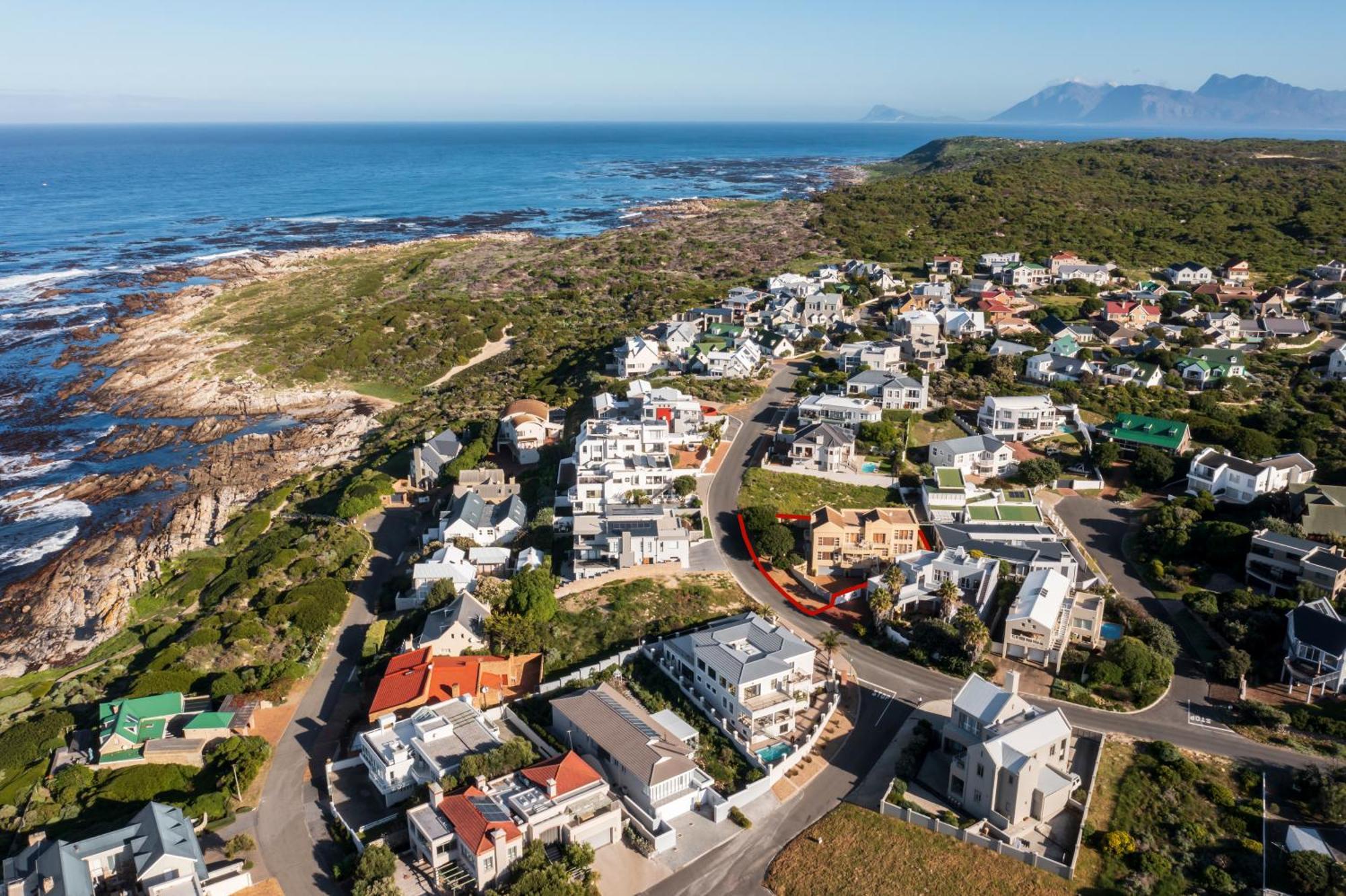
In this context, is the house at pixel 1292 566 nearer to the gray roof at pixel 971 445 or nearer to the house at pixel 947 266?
the gray roof at pixel 971 445

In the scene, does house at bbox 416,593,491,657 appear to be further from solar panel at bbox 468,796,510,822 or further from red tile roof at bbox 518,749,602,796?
solar panel at bbox 468,796,510,822

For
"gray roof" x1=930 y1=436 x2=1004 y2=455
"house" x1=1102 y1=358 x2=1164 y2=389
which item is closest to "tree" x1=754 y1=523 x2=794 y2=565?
"gray roof" x1=930 y1=436 x2=1004 y2=455

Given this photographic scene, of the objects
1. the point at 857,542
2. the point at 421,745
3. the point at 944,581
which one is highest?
the point at 857,542

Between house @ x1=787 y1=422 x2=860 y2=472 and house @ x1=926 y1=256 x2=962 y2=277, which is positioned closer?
house @ x1=787 y1=422 x2=860 y2=472

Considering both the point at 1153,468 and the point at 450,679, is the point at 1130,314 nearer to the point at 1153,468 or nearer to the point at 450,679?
the point at 1153,468

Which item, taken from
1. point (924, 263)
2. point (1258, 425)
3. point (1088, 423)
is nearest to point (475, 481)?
point (1088, 423)

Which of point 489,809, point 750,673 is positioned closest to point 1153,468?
point 750,673
